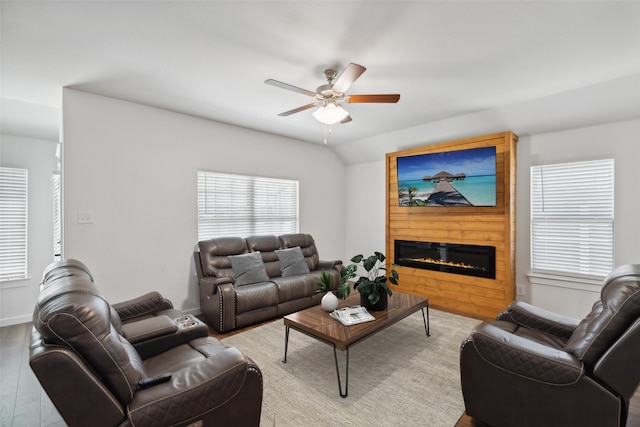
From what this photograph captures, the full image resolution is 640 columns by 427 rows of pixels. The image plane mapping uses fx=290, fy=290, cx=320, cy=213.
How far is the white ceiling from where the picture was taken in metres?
1.92

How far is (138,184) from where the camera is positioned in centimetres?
357

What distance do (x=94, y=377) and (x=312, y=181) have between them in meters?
4.66

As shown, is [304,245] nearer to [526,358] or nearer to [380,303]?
[380,303]

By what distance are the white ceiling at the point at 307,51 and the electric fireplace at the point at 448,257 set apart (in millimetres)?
1879

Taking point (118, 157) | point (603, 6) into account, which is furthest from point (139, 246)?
point (603, 6)

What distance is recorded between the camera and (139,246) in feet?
11.7

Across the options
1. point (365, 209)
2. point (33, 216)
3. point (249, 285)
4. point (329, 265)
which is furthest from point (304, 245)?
point (33, 216)

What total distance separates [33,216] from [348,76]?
4804mm

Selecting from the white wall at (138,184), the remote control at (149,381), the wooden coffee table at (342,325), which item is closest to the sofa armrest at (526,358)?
the wooden coffee table at (342,325)

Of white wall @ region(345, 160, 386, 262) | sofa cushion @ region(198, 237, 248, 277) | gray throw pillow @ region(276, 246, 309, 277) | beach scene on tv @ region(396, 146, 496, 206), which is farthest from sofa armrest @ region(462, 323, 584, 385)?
white wall @ region(345, 160, 386, 262)

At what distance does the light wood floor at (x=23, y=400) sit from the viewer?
1.98 meters

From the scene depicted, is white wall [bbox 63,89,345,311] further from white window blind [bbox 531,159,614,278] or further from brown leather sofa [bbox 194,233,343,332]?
white window blind [bbox 531,159,614,278]

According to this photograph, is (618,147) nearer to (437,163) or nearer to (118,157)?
(437,163)

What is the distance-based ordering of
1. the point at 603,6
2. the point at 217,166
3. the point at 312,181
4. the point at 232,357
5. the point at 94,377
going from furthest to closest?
the point at 312,181 → the point at 217,166 → the point at 603,6 → the point at 232,357 → the point at 94,377
